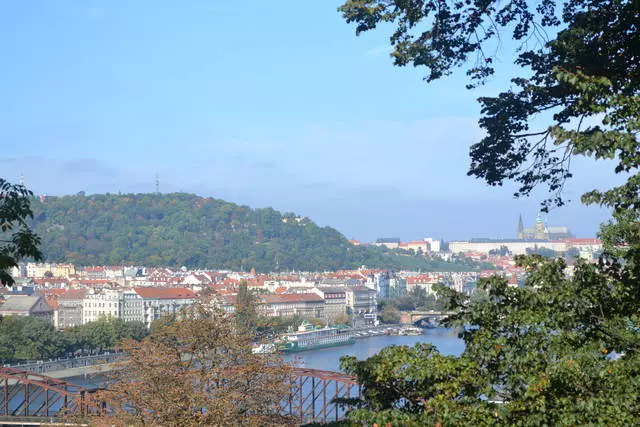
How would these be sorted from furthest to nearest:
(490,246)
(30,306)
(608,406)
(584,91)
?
1. (490,246)
2. (30,306)
3. (584,91)
4. (608,406)

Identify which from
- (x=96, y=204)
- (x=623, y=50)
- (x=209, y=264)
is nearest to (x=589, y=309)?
(x=623, y=50)

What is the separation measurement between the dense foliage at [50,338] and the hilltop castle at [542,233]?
9395 centimetres

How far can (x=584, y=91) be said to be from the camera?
3377mm

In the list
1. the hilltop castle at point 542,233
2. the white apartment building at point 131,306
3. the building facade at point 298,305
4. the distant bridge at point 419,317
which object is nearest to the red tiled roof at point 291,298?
the building facade at point 298,305

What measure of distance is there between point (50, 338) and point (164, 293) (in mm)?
16206

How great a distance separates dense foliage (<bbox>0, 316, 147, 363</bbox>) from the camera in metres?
29.8

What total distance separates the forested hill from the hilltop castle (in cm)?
3484

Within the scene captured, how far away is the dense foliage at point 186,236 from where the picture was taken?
265 feet

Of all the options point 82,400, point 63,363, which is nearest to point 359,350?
point 63,363

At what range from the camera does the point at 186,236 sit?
8738 cm

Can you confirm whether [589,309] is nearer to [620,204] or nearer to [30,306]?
[620,204]

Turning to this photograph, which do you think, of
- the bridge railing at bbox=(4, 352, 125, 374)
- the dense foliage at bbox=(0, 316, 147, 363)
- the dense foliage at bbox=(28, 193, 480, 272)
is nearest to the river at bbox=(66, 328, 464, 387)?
the bridge railing at bbox=(4, 352, 125, 374)

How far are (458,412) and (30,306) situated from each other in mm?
39351

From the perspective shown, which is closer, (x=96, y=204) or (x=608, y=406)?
(x=608, y=406)
